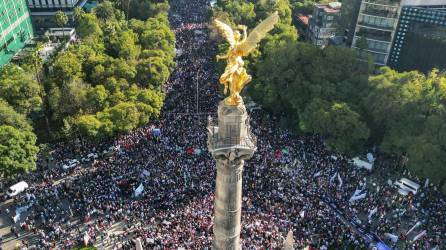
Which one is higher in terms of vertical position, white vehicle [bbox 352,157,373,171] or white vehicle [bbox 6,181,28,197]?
white vehicle [bbox 352,157,373,171]

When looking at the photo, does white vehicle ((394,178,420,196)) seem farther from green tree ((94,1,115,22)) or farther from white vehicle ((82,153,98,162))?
green tree ((94,1,115,22))

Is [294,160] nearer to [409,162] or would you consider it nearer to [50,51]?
[409,162]

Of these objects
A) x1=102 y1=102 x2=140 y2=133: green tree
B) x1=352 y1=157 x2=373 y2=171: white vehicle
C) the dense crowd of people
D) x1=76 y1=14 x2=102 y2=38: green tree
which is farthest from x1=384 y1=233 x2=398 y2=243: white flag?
x1=76 y1=14 x2=102 y2=38: green tree

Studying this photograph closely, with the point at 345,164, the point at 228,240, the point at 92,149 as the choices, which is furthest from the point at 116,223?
the point at 345,164

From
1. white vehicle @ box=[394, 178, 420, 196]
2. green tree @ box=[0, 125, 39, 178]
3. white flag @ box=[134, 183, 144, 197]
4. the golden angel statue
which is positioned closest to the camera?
the golden angel statue

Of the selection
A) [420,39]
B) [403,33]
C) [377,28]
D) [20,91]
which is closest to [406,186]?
[420,39]

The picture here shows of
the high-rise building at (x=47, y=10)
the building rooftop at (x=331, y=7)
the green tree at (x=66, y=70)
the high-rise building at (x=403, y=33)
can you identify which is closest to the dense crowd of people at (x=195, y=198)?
the green tree at (x=66, y=70)
